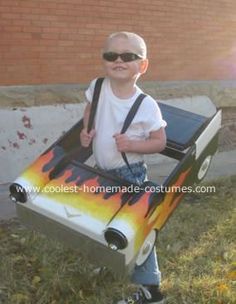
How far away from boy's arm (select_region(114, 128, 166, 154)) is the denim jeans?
17 centimetres

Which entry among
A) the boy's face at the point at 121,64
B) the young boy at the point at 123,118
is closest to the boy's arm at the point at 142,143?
the young boy at the point at 123,118

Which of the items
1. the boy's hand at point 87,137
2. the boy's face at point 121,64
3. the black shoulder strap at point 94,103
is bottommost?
the boy's hand at point 87,137

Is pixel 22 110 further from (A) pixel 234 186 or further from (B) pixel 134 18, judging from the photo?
(A) pixel 234 186

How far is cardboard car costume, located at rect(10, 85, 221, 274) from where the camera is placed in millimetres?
2586

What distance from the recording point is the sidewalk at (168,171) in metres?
4.38

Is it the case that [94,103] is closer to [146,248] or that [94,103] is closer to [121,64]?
[121,64]

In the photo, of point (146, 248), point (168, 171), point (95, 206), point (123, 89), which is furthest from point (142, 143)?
point (168, 171)

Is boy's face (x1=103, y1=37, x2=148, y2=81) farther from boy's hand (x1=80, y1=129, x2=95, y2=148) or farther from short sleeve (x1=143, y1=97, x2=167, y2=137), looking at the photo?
boy's hand (x1=80, y1=129, x2=95, y2=148)

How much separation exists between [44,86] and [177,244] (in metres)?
2.27

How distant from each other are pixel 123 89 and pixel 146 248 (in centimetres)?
87

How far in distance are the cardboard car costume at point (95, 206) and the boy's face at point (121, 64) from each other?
536 millimetres

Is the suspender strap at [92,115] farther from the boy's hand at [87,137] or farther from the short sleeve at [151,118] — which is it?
the short sleeve at [151,118]

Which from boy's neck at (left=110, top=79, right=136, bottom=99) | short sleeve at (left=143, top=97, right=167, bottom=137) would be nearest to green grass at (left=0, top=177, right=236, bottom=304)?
short sleeve at (left=143, top=97, right=167, bottom=137)

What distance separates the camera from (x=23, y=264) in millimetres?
3471
